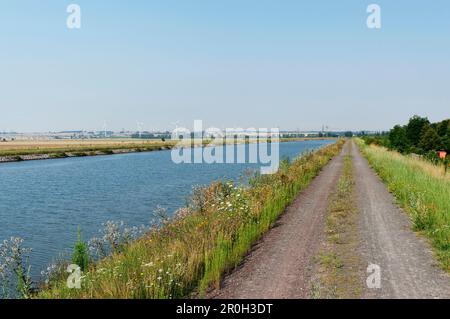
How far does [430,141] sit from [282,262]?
49.0m

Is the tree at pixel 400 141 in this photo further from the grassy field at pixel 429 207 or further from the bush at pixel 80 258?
the bush at pixel 80 258

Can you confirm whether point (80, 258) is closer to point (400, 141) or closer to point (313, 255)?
point (313, 255)

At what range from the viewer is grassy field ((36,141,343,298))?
309 inches

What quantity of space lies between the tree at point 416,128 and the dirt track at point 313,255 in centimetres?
4494

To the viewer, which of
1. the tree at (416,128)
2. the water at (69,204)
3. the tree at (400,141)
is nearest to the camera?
the water at (69,204)

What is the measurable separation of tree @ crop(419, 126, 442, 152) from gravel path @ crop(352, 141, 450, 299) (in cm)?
3907

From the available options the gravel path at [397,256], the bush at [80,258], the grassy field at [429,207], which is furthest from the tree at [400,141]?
the bush at [80,258]

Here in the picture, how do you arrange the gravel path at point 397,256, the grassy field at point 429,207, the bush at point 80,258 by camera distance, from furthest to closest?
1. the bush at point 80,258
2. the grassy field at point 429,207
3. the gravel path at point 397,256

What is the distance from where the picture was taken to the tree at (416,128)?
56656 mm

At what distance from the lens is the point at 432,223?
42.2 ft

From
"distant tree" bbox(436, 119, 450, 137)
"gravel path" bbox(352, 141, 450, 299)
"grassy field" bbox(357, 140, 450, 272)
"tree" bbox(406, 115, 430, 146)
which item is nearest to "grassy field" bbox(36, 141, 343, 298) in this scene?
"gravel path" bbox(352, 141, 450, 299)

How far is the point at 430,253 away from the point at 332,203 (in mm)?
7807

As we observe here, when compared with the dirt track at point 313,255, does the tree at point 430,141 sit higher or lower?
higher
